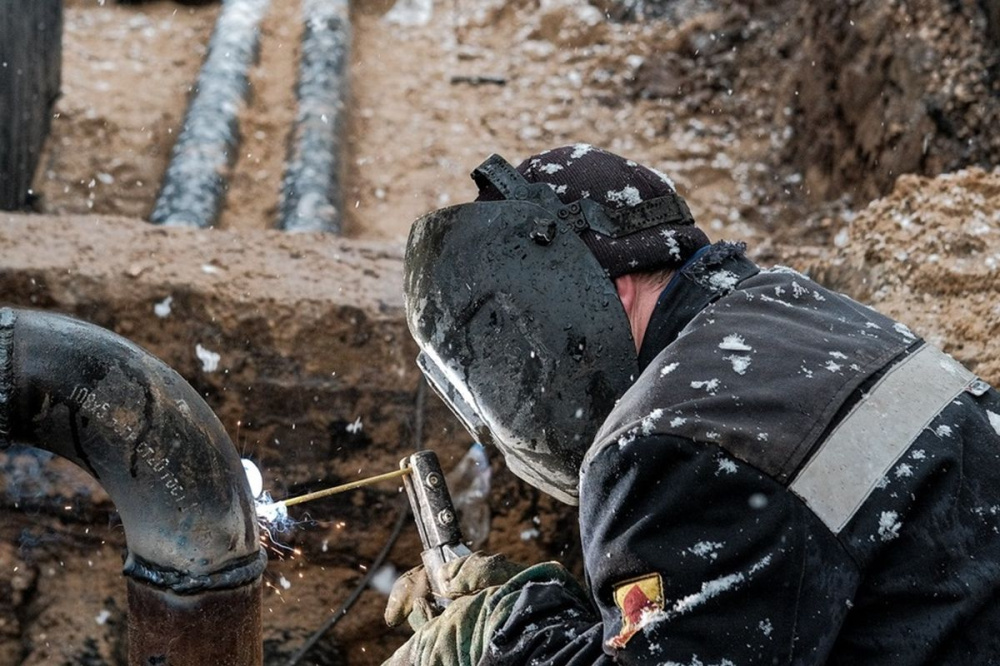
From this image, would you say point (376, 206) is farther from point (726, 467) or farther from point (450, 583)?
point (726, 467)

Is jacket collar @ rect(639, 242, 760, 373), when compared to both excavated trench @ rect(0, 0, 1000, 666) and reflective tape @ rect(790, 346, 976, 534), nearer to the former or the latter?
reflective tape @ rect(790, 346, 976, 534)

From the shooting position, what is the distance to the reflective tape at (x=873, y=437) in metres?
1.71

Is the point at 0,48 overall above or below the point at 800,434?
below

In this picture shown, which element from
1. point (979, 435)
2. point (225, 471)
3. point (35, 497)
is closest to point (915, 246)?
point (979, 435)

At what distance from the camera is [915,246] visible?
3.79 meters

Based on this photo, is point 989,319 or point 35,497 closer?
point 989,319

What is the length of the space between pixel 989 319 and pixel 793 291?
5.28 feet

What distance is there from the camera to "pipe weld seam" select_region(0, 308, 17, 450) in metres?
2.39

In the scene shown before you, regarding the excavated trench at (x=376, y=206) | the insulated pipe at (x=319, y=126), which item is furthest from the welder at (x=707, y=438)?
the insulated pipe at (x=319, y=126)

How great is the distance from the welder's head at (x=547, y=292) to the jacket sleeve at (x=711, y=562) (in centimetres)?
31

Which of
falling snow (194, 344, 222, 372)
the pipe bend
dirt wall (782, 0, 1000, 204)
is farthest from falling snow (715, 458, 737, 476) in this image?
dirt wall (782, 0, 1000, 204)

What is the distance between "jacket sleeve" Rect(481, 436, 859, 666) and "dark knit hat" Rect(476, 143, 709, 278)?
1.42 ft

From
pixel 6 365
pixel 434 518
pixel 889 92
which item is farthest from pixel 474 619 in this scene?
pixel 889 92

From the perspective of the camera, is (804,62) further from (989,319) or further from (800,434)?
(800,434)
